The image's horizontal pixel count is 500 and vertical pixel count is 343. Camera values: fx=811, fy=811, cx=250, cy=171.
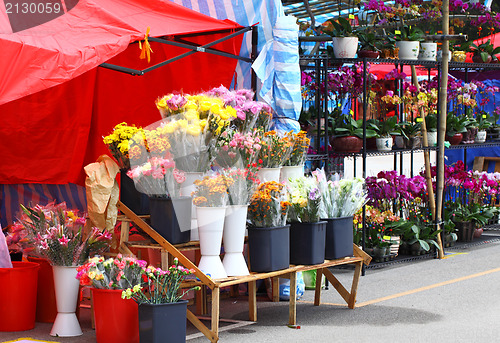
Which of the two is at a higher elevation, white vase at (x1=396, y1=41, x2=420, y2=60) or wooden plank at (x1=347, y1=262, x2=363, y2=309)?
white vase at (x1=396, y1=41, x2=420, y2=60)

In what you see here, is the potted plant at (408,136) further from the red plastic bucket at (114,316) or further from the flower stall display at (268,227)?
the red plastic bucket at (114,316)

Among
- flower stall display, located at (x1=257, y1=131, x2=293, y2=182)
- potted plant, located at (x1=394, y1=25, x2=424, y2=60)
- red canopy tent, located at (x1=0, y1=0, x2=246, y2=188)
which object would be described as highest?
potted plant, located at (x1=394, y1=25, x2=424, y2=60)

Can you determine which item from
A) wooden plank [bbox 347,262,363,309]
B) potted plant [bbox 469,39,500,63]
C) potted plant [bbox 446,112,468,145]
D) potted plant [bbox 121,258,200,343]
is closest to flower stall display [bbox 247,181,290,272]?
potted plant [bbox 121,258,200,343]

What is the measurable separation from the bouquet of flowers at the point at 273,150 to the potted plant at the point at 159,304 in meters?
1.21

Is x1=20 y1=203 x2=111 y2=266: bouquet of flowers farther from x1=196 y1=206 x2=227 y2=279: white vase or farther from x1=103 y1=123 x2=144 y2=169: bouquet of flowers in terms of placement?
x1=196 y1=206 x2=227 y2=279: white vase

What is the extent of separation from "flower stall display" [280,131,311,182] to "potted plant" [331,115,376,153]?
5.54ft

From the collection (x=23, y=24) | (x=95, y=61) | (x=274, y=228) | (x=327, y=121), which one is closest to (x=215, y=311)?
(x=274, y=228)

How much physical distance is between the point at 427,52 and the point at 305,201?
371 cm

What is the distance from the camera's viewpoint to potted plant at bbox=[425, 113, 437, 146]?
9.08 m

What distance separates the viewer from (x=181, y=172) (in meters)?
5.55

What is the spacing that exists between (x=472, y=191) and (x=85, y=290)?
5.60 m

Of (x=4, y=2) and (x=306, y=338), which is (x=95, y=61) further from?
(x=306, y=338)

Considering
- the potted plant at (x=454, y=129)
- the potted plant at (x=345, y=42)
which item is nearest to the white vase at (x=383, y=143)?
the potted plant at (x=345, y=42)

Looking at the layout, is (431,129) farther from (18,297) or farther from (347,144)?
(18,297)
